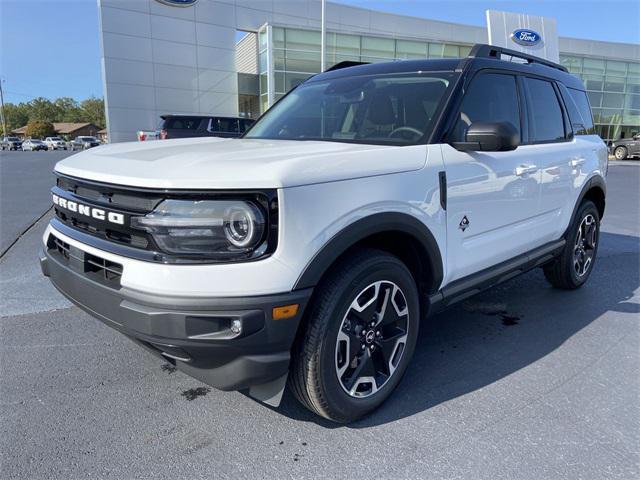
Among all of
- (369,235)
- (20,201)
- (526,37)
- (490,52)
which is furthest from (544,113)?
(526,37)

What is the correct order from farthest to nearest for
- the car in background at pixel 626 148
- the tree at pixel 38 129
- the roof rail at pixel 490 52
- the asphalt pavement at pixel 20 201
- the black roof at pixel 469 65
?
the tree at pixel 38 129
the car in background at pixel 626 148
the asphalt pavement at pixel 20 201
the roof rail at pixel 490 52
the black roof at pixel 469 65

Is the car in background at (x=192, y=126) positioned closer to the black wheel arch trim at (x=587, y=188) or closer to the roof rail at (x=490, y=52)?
the black wheel arch trim at (x=587, y=188)

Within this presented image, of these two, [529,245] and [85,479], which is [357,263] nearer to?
[85,479]

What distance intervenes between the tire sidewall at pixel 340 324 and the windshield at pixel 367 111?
79cm

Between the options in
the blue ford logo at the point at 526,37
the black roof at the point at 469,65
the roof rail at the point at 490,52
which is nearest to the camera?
the black roof at the point at 469,65

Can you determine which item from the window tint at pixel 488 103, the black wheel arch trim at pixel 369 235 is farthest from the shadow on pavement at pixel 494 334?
the window tint at pixel 488 103

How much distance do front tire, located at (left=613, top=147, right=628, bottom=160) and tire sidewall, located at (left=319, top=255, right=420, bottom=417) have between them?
95.4ft

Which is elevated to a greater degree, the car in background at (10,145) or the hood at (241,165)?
the car in background at (10,145)

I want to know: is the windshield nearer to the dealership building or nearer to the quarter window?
the quarter window

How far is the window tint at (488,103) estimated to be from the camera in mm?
2941

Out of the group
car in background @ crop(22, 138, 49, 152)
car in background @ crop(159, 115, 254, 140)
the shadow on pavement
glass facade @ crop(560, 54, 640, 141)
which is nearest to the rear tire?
the shadow on pavement

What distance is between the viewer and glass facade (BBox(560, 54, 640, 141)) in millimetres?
35406

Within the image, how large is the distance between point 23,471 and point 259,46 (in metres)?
29.2

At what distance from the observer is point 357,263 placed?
7.50 feet
